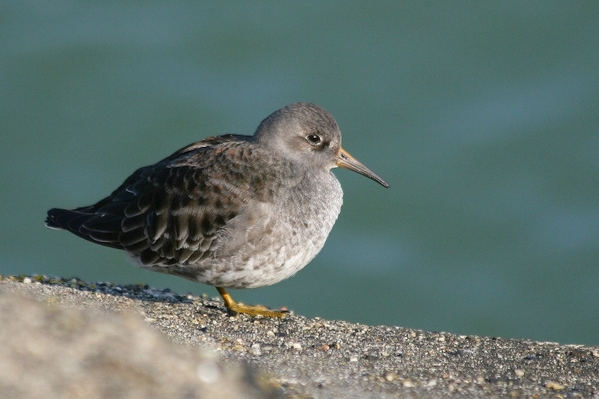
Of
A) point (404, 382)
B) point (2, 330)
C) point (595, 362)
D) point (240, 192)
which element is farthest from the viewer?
point (240, 192)

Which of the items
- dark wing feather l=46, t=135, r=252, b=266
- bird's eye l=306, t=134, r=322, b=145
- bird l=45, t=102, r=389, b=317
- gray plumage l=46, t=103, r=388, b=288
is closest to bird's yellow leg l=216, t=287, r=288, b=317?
bird l=45, t=102, r=389, b=317

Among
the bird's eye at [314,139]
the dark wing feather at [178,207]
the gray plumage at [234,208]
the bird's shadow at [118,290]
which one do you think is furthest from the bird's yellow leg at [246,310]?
the bird's eye at [314,139]

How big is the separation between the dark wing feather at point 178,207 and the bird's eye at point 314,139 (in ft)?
2.00

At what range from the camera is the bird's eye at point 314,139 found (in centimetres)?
839

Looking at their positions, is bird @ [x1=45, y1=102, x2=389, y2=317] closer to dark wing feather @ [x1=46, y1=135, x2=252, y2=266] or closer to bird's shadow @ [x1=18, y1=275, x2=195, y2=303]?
dark wing feather @ [x1=46, y1=135, x2=252, y2=266]

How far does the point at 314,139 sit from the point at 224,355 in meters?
2.63

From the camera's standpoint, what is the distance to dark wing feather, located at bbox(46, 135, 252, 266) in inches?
306

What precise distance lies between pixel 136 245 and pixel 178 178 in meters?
0.76

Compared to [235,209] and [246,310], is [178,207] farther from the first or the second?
[246,310]

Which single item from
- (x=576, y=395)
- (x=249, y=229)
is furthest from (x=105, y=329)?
(x=576, y=395)

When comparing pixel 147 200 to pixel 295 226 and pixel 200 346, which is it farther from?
pixel 200 346

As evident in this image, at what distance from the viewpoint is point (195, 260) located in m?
7.81

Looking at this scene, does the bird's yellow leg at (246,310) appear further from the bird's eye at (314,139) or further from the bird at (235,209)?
the bird's eye at (314,139)

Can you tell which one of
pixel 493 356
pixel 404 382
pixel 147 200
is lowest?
pixel 404 382
